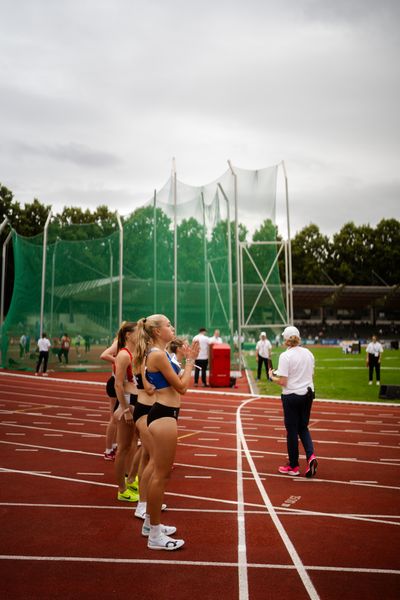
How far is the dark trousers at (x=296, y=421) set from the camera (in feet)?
23.8

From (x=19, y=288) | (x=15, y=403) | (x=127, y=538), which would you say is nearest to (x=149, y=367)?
(x=127, y=538)

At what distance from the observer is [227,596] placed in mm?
3727

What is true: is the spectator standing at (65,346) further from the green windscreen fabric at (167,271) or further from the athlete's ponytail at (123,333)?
the athlete's ponytail at (123,333)

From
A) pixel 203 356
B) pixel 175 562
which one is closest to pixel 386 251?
pixel 203 356

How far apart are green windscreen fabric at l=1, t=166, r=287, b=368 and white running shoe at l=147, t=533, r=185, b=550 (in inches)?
694

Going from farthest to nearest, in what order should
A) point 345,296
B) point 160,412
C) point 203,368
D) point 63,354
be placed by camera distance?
1. point 345,296
2. point 63,354
3. point 203,368
4. point 160,412

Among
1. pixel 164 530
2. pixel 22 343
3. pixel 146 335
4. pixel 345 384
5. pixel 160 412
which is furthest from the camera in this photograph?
pixel 22 343

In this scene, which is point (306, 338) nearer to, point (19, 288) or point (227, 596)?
→ point (19, 288)

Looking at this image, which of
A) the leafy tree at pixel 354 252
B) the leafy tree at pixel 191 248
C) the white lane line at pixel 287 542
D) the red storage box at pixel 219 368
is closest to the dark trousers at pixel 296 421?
the white lane line at pixel 287 542

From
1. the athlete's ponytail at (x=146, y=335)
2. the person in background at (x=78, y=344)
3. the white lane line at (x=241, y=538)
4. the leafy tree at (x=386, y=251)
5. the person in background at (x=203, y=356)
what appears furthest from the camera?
the leafy tree at (x=386, y=251)

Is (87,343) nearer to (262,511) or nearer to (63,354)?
(63,354)

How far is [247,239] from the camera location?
82.7 ft

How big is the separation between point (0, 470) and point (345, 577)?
500cm

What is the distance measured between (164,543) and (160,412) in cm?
107
